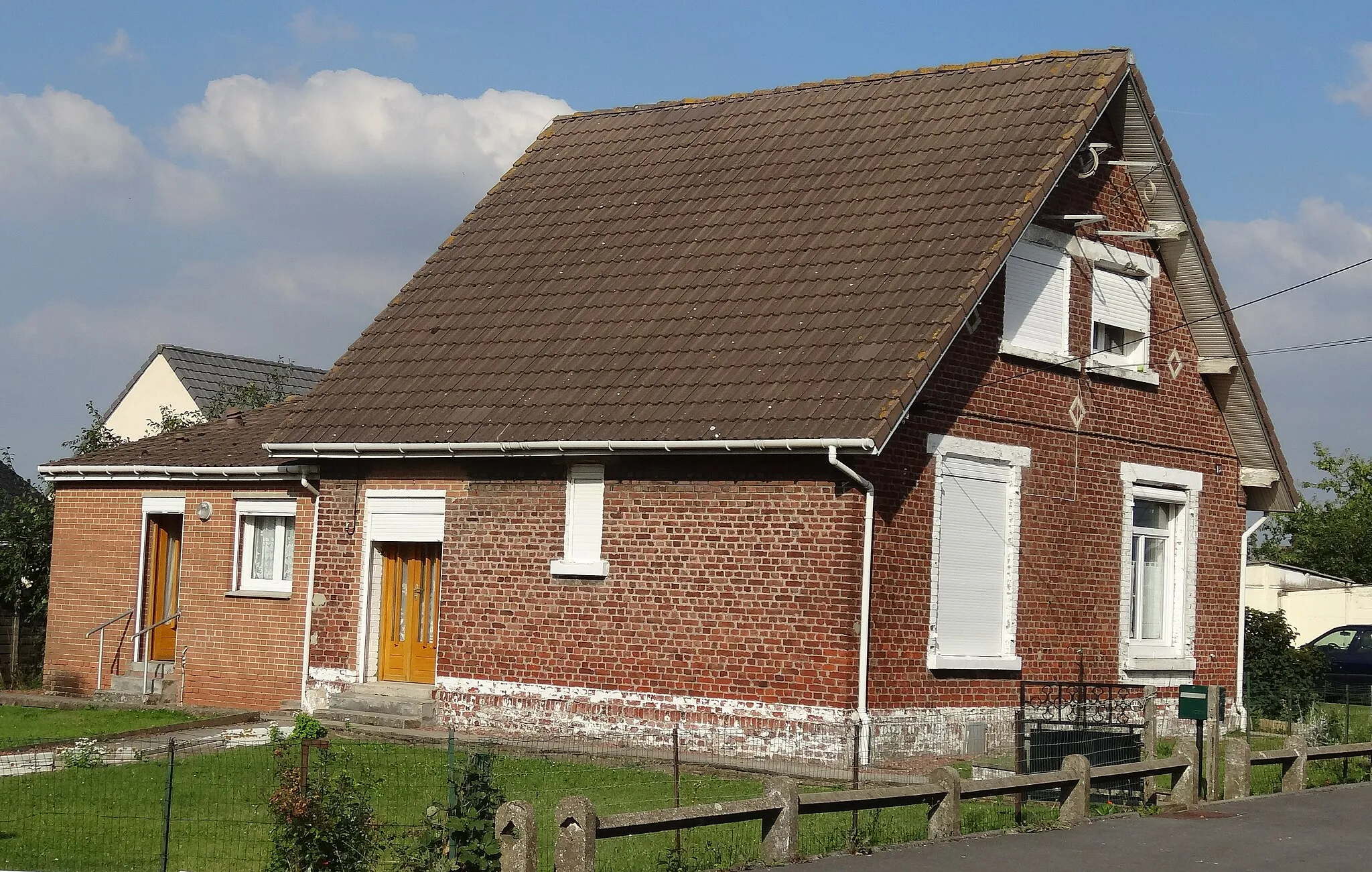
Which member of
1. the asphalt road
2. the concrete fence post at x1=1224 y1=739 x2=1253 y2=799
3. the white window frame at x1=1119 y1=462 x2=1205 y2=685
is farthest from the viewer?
the white window frame at x1=1119 y1=462 x2=1205 y2=685

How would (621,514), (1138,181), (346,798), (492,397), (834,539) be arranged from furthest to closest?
1. (1138,181)
2. (492,397)
3. (621,514)
4. (834,539)
5. (346,798)

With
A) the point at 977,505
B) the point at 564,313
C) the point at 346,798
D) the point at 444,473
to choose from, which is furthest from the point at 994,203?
the point at 346,798

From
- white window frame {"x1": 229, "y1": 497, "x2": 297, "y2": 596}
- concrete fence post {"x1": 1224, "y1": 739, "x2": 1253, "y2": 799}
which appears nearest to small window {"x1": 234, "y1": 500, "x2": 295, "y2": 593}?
white window frame {"x1": 229, "y1": 497, "x2": 297, "y2": 596}

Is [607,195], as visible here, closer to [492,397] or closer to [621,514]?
[492,397]

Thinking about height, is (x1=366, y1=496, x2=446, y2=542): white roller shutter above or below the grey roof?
below

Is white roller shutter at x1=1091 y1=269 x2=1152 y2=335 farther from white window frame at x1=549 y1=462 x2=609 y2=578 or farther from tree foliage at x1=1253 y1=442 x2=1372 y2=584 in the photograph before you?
tree foliage at x1=1253 y1=442 x2=1372 y2=584

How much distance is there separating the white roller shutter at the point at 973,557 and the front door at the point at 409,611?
5960 mm

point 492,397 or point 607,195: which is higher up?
point 607,195

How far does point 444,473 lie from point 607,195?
4.87m

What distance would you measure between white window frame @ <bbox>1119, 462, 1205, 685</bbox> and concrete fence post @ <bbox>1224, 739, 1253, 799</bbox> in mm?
5131

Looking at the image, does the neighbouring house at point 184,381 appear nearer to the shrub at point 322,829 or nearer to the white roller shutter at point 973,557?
the white roller shutter at point 973,557

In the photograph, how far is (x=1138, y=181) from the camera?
70.4 ft

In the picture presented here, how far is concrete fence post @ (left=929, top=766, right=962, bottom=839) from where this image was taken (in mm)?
12781

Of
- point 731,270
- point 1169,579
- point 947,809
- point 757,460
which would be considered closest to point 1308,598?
point 1169,579
